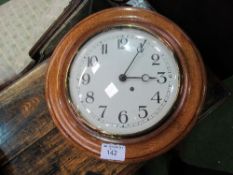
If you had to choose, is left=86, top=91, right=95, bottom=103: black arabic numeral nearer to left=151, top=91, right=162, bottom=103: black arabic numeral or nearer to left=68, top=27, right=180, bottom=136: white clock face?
left=68, top=27, right=180, bottom=136: white clock face

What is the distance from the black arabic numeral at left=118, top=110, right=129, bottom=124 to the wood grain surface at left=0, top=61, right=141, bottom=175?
0.68ft

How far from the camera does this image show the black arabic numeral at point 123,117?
3.21ft

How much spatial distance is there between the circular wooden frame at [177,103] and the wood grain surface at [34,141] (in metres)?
0.15

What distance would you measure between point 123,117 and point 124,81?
0.32 ft

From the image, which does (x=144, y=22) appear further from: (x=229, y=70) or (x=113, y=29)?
(x=229, y=70)

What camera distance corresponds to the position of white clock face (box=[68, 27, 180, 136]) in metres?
0.98

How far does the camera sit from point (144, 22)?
1.04 m

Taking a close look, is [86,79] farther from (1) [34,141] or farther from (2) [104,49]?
(1) [34,141]

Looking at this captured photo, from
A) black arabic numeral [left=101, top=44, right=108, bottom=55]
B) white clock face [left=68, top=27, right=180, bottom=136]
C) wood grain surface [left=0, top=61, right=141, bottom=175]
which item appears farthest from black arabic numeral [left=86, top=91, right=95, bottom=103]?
wood grain surface [left=0, top=61, right=141, bottom=175]

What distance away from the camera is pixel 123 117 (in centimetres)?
98

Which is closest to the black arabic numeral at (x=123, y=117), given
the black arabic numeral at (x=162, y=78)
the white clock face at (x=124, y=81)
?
the white clock face at (x=124, y=81)

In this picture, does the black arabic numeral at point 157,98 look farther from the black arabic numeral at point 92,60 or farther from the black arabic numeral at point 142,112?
the black arabic numeral at point 92,60

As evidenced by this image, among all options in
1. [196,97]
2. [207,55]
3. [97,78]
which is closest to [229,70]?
[207,55]

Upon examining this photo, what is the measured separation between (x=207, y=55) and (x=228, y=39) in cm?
10
